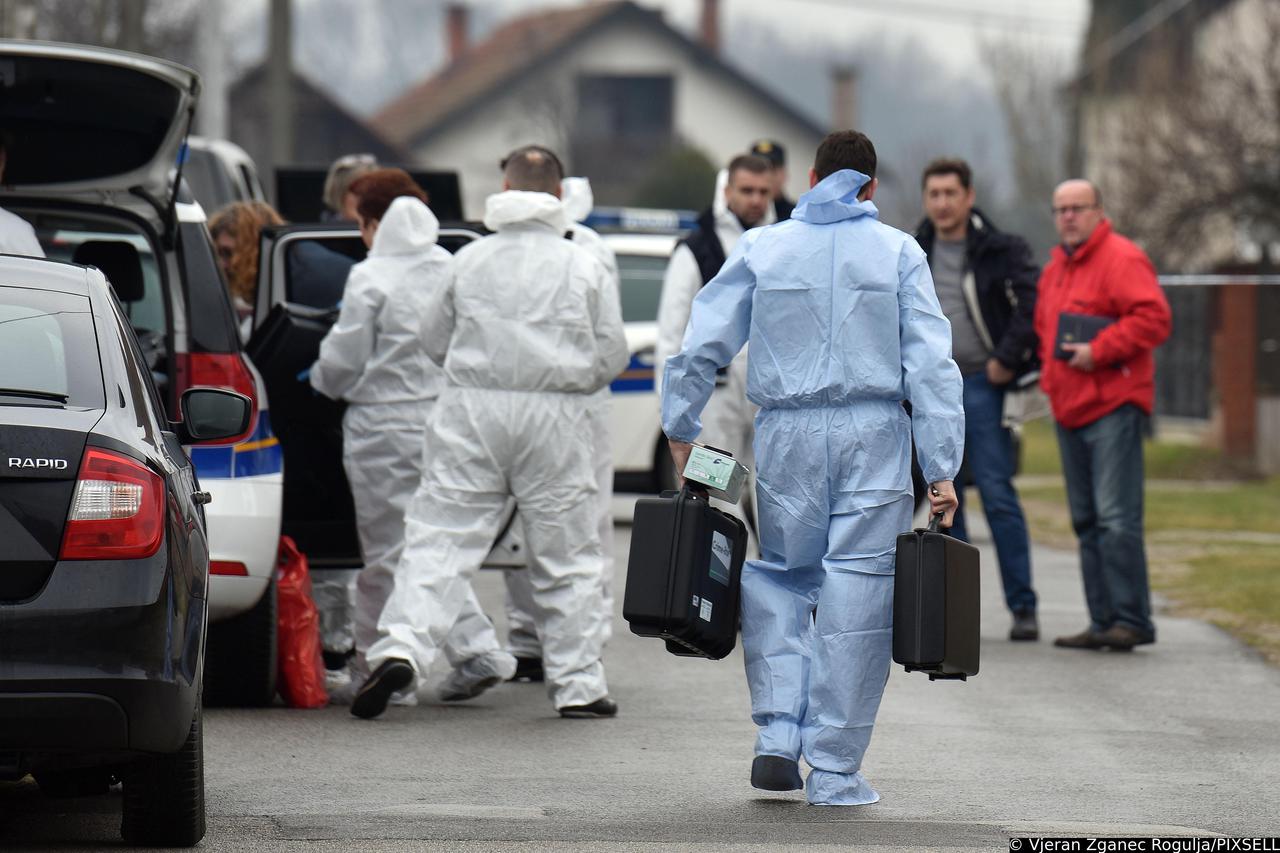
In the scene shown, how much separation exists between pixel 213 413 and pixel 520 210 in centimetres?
183

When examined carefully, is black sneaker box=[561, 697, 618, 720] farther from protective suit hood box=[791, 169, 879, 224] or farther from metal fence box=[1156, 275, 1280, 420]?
metal fence box=[1156, 275, 1280, 420]

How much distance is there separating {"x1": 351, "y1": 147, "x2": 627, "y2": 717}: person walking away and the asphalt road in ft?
0.96

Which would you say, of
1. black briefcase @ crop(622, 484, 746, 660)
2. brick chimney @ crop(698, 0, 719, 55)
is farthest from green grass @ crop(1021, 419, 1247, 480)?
brick chimney @ crop(698, 0, 719, 55)

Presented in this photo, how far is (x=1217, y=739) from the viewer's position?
7.59 m

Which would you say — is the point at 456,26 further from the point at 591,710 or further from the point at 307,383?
the point at 591,710

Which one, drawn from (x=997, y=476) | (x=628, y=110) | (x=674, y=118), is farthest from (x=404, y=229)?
(x=628, y=110)

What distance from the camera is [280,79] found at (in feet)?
77.5

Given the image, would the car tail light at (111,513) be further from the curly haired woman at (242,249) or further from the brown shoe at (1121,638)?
the brown shoe at (1121,638)

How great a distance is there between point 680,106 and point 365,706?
166ft

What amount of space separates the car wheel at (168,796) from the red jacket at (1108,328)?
17.0 ft

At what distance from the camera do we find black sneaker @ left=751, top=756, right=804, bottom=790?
6.31m

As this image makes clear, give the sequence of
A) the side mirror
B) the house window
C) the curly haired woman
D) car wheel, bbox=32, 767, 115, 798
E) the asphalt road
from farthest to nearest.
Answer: the house window < the curly haired woman < the side mirror < the asphalt road < car wheel, bbox=32, 767, 115, 798

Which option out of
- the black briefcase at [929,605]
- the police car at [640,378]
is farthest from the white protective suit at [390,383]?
the police car at [640,378]

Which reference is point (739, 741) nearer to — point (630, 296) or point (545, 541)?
point (545, 541)
